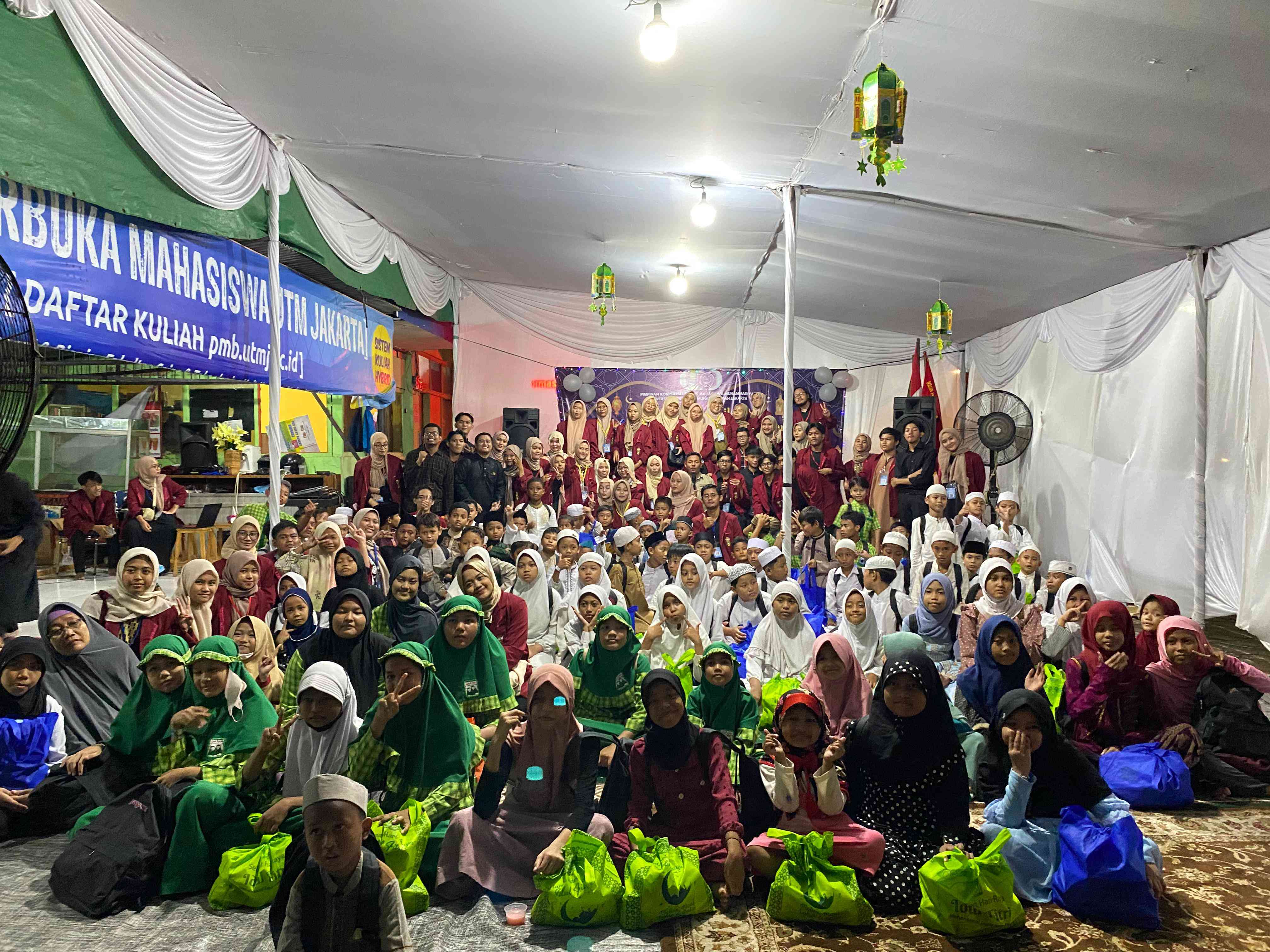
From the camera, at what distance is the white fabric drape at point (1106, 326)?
21.3ft

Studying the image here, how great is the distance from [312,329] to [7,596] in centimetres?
277

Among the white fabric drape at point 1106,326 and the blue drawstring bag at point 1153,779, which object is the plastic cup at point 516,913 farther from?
the white fabric drape at point 1106,326

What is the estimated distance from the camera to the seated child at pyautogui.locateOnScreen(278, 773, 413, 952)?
191 cm

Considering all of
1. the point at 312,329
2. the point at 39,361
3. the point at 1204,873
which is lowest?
the point at 1204,873

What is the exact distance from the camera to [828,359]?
432 inches

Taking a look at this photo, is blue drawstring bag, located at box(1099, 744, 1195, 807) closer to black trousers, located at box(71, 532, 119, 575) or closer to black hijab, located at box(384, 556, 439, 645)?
black hijab, located at box(384, 556, 439, 645)

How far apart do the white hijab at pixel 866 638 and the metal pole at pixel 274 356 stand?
11.5 feet

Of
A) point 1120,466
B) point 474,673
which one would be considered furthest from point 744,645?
point 1120,466

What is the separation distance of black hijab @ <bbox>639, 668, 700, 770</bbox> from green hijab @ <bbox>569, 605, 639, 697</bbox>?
0.79 meters

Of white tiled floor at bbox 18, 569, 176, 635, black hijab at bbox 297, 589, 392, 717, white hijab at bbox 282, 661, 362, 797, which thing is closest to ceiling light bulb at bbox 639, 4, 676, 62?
black hijab at bbox 297, 589, 392, 717

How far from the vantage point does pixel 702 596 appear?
5.04m

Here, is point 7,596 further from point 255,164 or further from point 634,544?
point 634,544

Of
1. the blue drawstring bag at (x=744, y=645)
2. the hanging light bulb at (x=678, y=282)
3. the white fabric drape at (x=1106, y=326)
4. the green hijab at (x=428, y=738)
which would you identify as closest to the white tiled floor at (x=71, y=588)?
the green hijab at (x=428, y=738)

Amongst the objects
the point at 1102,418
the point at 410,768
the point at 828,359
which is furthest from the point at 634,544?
the point at 828,359
